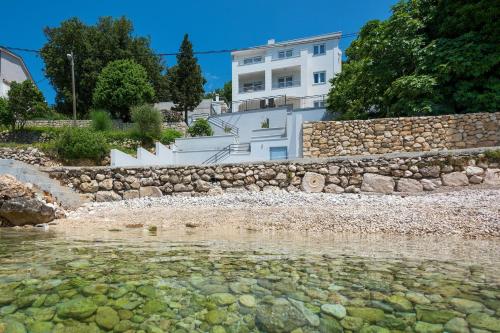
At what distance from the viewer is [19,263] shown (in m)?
3.79

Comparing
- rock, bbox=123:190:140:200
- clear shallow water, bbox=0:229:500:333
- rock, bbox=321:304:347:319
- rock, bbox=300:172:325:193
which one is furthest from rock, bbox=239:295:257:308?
rock, bbox=123:190:140:200

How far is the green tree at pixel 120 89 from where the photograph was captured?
97.0 feet

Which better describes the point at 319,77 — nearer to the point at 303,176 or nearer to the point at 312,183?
the point at 303,176

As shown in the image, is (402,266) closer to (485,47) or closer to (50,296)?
(50,296)

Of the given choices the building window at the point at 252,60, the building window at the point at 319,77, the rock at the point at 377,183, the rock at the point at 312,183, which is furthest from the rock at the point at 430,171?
the building window at the point at 252,60

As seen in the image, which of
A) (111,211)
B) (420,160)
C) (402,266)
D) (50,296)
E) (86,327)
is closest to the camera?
(86,327)

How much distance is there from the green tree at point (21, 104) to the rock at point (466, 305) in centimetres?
2935

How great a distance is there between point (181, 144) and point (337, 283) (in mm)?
17547

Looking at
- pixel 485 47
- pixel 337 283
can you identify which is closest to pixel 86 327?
pixel 337 283

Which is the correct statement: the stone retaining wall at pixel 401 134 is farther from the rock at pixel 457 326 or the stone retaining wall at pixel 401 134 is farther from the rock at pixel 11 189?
the rock at pixel 457 326

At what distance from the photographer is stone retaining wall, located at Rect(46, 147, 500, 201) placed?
798 centimetres

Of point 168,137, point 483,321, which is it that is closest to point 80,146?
point 168,137

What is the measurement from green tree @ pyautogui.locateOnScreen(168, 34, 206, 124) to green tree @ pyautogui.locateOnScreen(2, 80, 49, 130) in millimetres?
15362

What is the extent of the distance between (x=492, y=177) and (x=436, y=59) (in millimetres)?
7894
